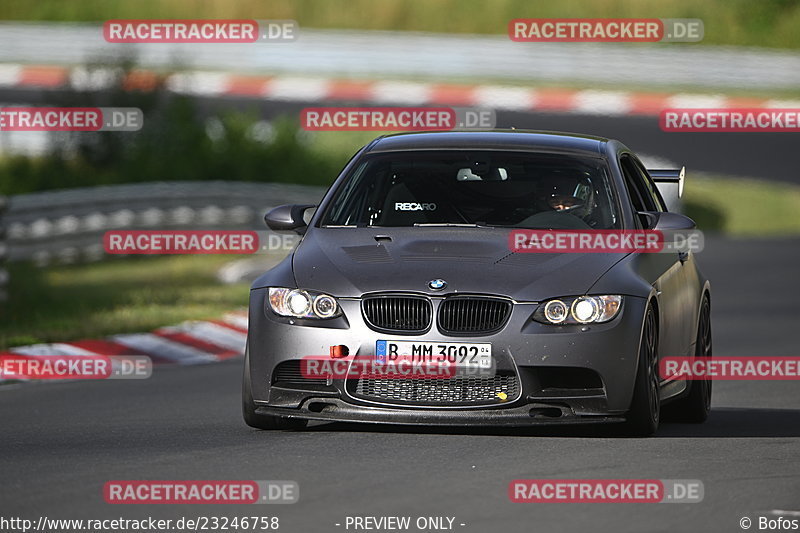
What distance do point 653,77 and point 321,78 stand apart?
23.8ft

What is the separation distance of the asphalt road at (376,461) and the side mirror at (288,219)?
1109 millimetres

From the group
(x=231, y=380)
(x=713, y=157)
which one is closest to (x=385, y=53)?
(x=713, y=157)

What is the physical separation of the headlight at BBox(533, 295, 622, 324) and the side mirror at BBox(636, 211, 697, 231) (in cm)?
97

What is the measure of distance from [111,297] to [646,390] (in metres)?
10.4

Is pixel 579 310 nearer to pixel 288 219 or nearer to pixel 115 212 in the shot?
pixel 288 219

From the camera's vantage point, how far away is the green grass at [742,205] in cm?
2778

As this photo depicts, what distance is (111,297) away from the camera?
59.9 ft

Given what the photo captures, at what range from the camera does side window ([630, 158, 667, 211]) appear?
10.8 m

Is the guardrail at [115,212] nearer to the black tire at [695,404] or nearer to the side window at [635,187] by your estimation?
the side window at [635,187]

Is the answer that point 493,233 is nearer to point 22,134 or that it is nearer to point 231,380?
point 231,380

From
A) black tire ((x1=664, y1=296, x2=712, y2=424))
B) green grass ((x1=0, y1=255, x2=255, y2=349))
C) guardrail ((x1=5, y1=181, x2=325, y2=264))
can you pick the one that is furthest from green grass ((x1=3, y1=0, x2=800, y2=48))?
black tire ((x1=664, y1=296, x2=712, y2=424))

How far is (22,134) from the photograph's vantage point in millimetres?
27391

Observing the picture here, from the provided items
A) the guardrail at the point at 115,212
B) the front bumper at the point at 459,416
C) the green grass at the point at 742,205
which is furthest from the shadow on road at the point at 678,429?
the green grass at the point at 742,205

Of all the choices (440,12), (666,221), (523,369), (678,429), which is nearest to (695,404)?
(678,429)
